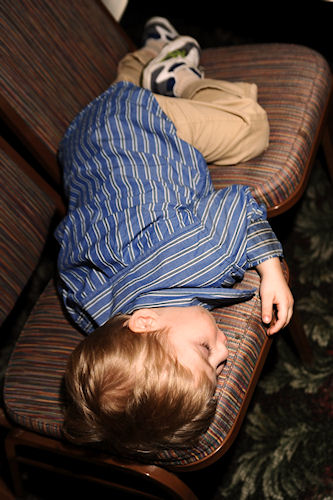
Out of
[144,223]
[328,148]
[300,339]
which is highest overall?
[144,223]

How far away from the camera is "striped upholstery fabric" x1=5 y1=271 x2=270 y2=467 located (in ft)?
3.27

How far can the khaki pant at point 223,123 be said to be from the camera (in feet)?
3.91

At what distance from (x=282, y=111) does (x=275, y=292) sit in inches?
17.7

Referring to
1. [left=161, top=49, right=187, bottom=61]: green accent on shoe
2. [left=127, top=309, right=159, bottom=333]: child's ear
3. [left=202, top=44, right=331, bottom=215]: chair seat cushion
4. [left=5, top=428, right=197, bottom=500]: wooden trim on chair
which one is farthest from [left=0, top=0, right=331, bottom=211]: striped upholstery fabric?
[left=5, top=428, right=197, bottom=500]: wooden trim on chair

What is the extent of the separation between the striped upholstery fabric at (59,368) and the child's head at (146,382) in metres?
0.05

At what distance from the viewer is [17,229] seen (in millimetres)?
1258

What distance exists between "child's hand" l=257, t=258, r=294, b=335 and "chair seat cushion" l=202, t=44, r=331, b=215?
7.0 inches

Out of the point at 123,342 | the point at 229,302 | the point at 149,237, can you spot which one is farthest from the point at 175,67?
the point at 123,342

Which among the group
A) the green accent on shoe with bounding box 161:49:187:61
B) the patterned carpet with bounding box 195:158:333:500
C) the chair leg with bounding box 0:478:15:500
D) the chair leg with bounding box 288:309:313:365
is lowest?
the patterned carpet with bounding box 195:158:333:500


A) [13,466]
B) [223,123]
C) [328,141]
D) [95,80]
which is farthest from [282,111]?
[13,466]

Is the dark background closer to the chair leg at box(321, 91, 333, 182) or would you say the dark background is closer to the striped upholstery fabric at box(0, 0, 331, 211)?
the chair leg at box(321, 91, 333, 182)

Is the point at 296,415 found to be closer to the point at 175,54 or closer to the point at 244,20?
the point at 175,54

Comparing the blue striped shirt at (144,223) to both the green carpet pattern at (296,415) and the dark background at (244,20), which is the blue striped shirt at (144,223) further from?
the dark background at (244,20)

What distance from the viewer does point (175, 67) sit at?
4.26 feet
